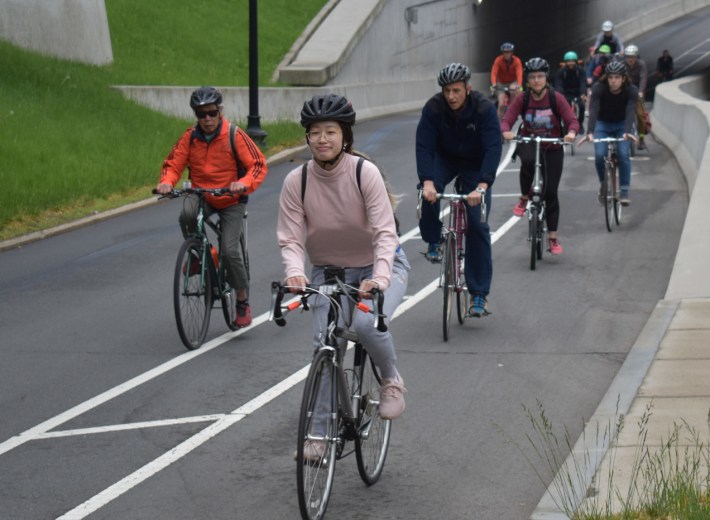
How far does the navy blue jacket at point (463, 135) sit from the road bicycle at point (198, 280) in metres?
1.72

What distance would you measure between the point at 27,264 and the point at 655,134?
1784cm

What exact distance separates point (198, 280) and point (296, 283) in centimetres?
487

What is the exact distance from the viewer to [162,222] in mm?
18391

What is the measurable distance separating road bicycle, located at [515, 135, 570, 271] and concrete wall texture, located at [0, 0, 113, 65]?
648 inches

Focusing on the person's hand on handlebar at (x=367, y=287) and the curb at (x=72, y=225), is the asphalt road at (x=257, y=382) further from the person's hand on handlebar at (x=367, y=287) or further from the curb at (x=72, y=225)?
the person's hand on handlebar at (x=367, y=287)

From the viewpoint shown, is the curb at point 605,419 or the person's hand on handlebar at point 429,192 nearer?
the curb at point 605,419

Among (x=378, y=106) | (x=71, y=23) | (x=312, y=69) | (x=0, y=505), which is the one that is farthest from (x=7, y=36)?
Result: (x=0, y=505)

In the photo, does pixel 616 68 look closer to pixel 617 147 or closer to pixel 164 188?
pixel 617 147

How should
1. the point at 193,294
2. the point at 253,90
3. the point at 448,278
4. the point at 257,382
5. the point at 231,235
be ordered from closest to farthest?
the point at 257,382 → the point at 193,294 → the point at 448,278 → the point at 231,235 → the point at 253,90

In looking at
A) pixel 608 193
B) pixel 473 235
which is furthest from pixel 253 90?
pixel 473 235

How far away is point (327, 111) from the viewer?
21.4ft

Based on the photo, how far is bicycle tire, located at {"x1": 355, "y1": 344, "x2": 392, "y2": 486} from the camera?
684 centimetres

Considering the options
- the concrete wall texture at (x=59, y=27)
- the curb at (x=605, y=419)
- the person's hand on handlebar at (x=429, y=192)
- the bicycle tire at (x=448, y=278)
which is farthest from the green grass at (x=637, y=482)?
the concrete wall texture at (x=59, y=27)

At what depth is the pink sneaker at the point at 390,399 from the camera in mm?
6961
